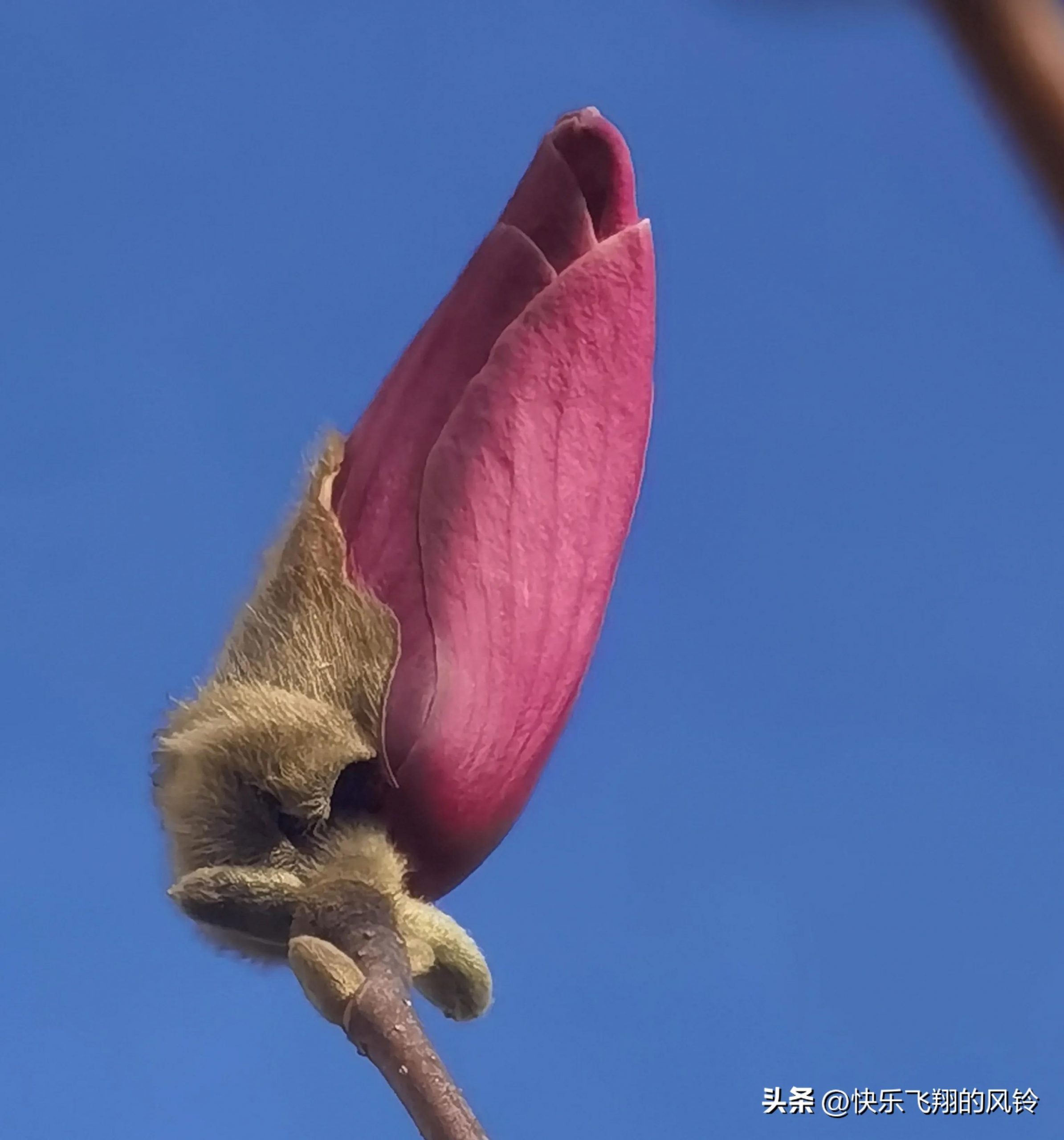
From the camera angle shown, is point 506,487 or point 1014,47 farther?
point 506,487

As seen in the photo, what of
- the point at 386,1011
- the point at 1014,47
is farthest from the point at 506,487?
the point at 1014,47

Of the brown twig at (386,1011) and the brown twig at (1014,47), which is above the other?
the brown twig at (386,1011)

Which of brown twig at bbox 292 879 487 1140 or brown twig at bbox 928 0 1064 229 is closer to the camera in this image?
brown twig at bbox 928 0 1064 229

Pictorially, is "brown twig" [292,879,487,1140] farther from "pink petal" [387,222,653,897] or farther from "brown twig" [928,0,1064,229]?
"brown twig" [928,0,1064,229]

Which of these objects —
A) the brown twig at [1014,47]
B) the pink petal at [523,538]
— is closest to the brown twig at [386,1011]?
the pink petal at [523,538]

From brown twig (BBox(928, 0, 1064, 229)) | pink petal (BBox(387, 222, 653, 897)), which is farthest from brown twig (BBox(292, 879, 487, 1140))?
brown twig (BBox(928, 0, 1064, 229))

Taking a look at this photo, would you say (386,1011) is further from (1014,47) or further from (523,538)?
(1014,47)

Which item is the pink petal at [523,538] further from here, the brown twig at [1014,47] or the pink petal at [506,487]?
the brown twig at [1014,47]
